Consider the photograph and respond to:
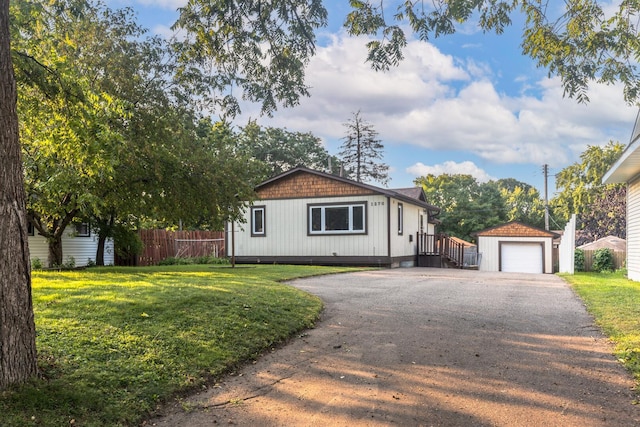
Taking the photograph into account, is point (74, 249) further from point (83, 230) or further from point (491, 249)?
point (491, 249)

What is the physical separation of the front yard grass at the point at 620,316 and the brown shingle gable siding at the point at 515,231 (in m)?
16.6

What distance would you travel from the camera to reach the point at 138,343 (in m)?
4.63

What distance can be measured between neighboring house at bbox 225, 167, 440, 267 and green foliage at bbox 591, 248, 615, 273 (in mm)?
7801

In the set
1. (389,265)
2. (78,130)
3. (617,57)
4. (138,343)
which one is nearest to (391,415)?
(138,343)

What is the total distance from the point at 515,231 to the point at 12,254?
1057 inches

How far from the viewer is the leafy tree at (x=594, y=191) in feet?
111

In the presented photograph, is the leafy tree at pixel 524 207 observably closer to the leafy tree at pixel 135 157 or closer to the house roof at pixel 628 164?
the house roof at pixel 628 164

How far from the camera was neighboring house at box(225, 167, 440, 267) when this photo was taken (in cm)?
1878

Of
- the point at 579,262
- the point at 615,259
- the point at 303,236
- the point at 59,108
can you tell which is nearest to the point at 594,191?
the point at 615,259

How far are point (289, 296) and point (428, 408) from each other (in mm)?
4396

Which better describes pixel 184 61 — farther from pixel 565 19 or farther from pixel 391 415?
pixel 391 415

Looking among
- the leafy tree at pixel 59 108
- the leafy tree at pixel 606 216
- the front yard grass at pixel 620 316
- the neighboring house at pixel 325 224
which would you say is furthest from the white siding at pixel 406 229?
the leafy tree at pixel 606 216

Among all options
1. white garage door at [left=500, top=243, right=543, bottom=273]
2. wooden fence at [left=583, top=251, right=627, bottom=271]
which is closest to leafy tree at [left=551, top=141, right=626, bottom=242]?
white garage door at [left=500, top=243, right=543, bottom=273]

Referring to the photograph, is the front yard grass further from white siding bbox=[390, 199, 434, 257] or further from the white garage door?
the white garage door
